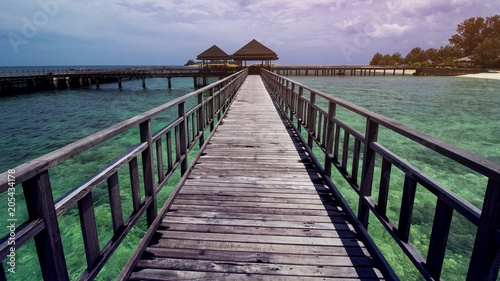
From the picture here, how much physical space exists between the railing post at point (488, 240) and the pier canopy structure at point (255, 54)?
37390mm

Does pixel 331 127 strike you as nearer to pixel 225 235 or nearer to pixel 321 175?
pixel 321 175

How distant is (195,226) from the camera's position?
2998 millimetres

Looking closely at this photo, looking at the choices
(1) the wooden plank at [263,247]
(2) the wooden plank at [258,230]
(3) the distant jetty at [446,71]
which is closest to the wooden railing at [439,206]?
(2) the wooden plank at [258,230]

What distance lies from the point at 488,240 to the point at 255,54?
126ft

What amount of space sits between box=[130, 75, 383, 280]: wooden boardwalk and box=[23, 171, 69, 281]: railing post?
0.89 metres

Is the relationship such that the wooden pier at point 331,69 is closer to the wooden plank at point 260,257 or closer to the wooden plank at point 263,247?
the wooden plank at point 263,247

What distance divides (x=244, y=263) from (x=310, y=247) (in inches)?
24.6

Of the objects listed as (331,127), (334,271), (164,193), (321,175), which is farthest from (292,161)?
(164,193)

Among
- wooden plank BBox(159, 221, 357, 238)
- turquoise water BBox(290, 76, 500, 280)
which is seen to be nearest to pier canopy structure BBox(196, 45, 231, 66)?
turquoise water BBox(290, 76, 500, 280)

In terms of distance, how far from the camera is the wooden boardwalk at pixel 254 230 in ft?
7.73

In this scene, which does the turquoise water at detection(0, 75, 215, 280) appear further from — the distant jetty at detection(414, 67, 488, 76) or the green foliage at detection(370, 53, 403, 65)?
the green foliage at detection(370, 53, 403, 65)

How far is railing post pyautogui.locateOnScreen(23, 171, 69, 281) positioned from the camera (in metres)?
1.32

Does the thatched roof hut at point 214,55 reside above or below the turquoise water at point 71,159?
above

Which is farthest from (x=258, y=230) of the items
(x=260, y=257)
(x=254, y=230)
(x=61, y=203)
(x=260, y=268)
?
(x=61, y=203)
